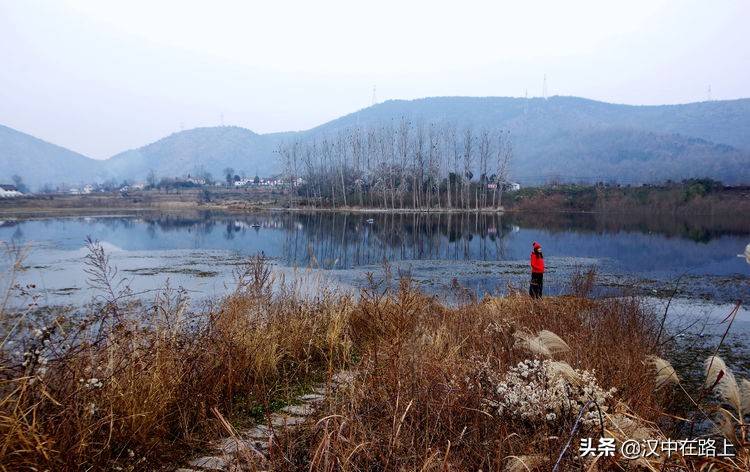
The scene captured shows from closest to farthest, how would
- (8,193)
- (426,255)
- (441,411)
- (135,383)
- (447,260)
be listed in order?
(441,411), (135,383), (447,260), (426,255), (8,193)

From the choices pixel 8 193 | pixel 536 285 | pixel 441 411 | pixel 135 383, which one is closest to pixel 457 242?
pixel 536 285

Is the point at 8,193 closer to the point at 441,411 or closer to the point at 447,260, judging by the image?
the point at 447,260

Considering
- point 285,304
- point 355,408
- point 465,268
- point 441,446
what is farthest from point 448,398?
point 465,268

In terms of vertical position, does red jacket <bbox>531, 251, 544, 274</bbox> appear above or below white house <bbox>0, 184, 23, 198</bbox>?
below

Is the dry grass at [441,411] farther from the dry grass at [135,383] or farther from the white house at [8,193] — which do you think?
the white house at [8,193]

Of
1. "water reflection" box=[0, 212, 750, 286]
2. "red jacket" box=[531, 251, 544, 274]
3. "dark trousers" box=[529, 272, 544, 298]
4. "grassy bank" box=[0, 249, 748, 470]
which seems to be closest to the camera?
"grassy bank" box=[0, 249, 748, 470]

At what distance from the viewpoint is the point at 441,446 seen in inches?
120

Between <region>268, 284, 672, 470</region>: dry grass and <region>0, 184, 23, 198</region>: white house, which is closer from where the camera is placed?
<region>268, 284, 672, 470</region>: dry grass

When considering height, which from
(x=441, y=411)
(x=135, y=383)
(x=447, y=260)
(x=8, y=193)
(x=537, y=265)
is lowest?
(x=447, y=260)

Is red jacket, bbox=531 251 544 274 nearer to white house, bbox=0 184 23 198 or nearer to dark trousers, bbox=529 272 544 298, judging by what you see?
dark trousers, bbox=529 272 544 298

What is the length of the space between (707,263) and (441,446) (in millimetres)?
24127

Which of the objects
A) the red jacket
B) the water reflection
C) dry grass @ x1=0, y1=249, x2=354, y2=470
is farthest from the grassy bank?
the water reflection

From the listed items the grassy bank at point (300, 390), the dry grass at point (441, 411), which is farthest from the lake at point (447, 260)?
the grassy bank at point (300, 390)

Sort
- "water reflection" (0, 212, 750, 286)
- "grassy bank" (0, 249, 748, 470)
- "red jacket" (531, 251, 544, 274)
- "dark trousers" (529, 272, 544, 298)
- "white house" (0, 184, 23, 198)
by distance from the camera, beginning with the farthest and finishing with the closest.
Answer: "white house" (0, 184, 23, 198)
"water reflection" (0, 212, 750, 286)
"red jacket" (531, 251, 544, 274)
"dark trousers" (529, 272, 544, 298)
"grassy bank" (0, 249, 748, 470)
